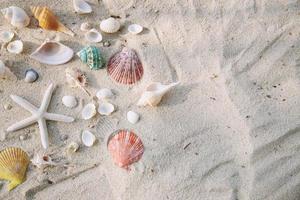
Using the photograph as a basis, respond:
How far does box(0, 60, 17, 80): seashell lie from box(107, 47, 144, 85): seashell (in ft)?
1.60

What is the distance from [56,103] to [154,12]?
2.51 ft

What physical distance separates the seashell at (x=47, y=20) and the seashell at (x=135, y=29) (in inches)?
12.5

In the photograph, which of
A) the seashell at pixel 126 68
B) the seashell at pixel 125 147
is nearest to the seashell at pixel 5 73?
the seashell at pixel 126 68

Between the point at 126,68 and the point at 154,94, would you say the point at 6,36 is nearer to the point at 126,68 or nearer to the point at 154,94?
the point at 126,68

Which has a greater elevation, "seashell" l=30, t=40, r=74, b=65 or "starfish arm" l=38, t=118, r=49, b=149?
"seashell" l=30, t=40, r=74, b=65

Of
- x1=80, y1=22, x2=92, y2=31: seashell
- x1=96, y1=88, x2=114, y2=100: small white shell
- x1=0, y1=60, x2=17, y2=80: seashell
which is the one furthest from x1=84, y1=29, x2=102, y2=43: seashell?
x1=0, y1=60, x2=17, y2=80: seashell

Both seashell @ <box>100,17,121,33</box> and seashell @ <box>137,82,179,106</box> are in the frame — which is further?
seashell @ <box>100,17,121,33</box>

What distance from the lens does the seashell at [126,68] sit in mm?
2443

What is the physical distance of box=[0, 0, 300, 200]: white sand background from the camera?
2.22 meters

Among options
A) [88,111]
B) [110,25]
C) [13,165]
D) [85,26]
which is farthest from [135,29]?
[13,165]

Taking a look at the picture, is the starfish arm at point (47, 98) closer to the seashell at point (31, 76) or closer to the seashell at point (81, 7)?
the seashell at point (31, 76)

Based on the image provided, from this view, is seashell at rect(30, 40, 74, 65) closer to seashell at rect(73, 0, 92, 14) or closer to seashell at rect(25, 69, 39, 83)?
seashell at rect(25, 69, 39, 83)

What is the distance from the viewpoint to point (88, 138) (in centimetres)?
229

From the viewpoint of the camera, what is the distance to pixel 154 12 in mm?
2660
